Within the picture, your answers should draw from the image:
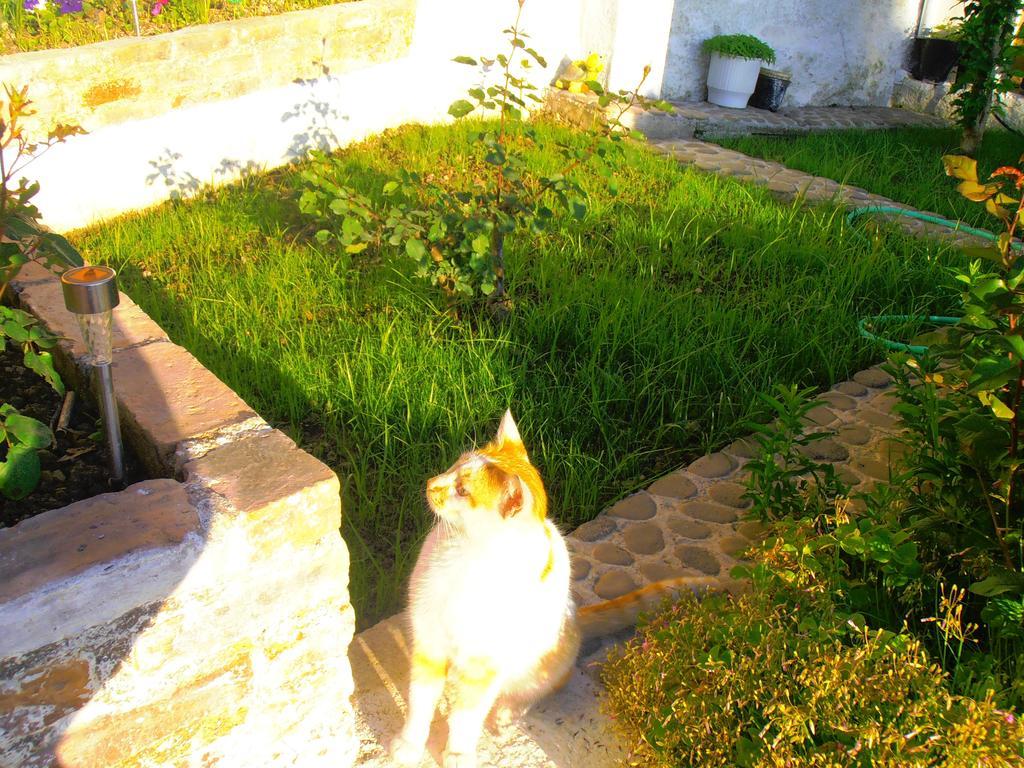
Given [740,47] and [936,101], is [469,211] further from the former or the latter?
[936,101]

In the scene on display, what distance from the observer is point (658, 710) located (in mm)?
2016

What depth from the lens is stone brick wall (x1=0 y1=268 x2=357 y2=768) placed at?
1.58 m

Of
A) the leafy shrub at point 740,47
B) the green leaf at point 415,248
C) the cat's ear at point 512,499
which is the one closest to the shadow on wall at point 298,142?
the green leaf at point 415,248

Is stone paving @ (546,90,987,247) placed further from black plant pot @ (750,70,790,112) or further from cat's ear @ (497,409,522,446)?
cat's ear @ (497,409,522,446)

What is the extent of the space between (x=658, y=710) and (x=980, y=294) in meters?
1.23

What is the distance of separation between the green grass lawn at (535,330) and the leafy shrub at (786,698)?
959 mm

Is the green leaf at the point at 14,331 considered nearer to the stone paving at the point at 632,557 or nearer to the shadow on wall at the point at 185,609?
the shadow on wall at the point at 185,609

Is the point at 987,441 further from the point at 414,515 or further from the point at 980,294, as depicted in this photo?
the point at 414,515

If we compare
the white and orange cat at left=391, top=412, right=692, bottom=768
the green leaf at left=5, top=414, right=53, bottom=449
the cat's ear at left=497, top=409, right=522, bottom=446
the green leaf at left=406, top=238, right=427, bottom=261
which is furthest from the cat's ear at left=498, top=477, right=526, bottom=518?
the green leaf at left=406, top=238, right=427, bottom=261

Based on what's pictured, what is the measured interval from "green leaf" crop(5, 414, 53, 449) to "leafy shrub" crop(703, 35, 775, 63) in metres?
7.35

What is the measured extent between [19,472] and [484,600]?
1.11 meters

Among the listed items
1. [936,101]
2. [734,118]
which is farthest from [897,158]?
[936,101]

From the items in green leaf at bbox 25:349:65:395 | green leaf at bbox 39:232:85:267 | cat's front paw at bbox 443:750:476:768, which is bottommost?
cat's front paw at bbox 443:750:476:768

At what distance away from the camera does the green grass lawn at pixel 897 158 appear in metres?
5.97
